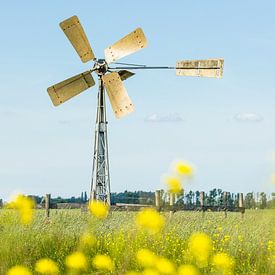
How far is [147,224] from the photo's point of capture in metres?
4.18

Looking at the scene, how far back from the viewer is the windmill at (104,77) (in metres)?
14.8

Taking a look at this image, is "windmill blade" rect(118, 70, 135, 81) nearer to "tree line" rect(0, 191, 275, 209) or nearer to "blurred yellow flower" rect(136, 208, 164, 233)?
"tree line" rect(0, 191, 275, 209)

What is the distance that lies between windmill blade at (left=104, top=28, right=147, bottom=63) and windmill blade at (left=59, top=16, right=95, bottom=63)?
0.48 m

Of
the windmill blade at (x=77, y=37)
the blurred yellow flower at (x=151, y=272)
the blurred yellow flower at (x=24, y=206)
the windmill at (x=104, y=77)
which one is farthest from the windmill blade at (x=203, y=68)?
the blurred yellow flower at (x=151, y=272)

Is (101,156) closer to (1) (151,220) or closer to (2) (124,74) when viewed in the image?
(2) (124,74)

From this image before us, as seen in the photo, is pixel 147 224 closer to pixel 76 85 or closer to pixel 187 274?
pixel 187 274

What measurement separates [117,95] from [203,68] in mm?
2352

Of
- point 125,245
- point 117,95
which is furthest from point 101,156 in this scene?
point 125,245

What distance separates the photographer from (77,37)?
15438 mm

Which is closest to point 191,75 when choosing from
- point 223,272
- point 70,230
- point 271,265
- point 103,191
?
point 103,191

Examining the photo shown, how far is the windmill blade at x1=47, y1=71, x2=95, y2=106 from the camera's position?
15.4 m

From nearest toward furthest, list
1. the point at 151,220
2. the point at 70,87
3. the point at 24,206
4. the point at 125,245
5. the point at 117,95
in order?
the point at 151,220, the point at 24,206, the point at 125,245, the point at 117,95, the point at 70,87

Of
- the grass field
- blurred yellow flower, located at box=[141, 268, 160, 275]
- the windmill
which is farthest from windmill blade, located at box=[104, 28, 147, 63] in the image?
blurred yellow flower, located at box=[141, 268, 160, 275]

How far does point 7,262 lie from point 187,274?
3365 millimetres
